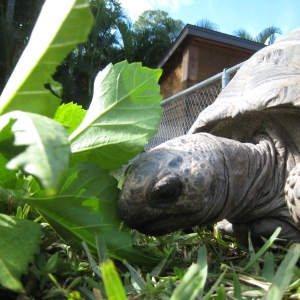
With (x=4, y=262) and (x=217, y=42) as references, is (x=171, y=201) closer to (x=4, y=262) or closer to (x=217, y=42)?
(x=4, y=262)

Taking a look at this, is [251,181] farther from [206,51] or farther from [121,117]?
[206,51]

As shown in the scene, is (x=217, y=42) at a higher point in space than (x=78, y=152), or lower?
higher

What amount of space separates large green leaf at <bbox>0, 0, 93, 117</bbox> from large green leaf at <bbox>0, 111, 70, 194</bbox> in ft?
0.30

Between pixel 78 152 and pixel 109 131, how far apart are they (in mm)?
104

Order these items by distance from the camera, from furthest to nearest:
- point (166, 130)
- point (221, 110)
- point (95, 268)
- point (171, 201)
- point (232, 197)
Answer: point (166, 130) → point (221, 110) → point (232, 197) → point (171, 201) → point (95, 268)

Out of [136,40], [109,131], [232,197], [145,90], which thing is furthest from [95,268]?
[136,40]

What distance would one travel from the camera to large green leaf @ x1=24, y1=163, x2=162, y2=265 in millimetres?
914

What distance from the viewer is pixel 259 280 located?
925 mm

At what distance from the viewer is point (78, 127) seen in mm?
1044

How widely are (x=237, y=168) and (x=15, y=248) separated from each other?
94cm

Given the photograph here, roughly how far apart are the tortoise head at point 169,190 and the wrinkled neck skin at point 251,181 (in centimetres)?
10

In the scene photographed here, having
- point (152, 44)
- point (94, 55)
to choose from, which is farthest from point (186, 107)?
point (152, 44)

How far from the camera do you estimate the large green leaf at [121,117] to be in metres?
1.02

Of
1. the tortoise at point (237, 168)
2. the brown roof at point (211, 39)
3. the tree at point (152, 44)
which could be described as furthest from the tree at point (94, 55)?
the tortoise at point (237, 168)
